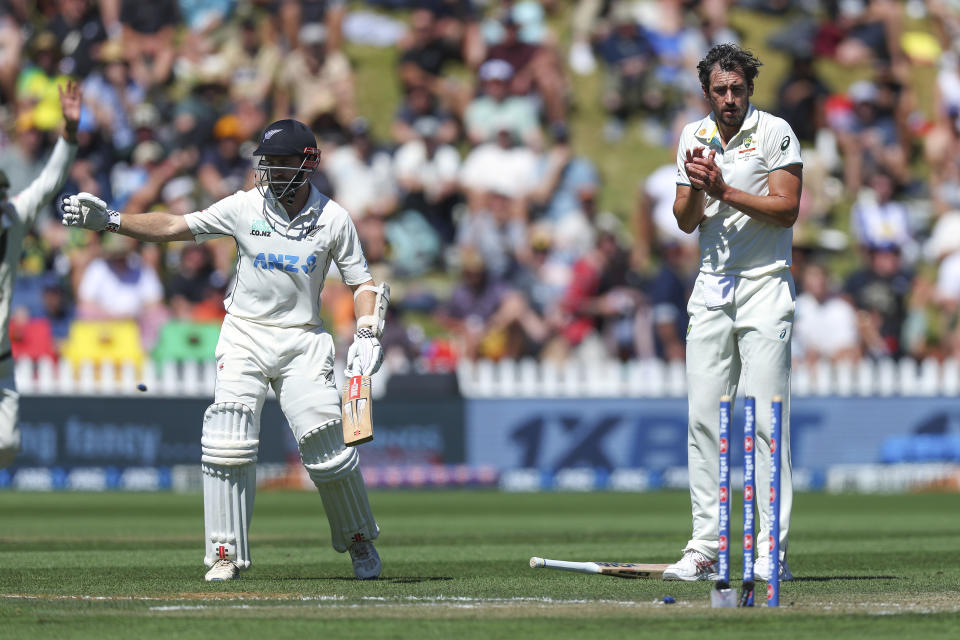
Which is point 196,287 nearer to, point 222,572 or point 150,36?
point 150,36

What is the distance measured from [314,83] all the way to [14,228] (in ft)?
42.4

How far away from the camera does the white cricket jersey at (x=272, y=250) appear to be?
29.5 ft

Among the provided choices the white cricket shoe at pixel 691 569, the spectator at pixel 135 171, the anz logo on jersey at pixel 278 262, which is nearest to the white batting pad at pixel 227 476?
the anz logo on jersey at pixel 278 262

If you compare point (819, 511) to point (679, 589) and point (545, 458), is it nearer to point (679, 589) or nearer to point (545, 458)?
point (545, 458)

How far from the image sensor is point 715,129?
8.69 metres

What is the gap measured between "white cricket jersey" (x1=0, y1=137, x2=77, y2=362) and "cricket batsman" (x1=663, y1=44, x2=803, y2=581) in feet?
13.5

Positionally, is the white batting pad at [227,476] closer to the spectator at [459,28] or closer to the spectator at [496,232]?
the spectator at [496,232]

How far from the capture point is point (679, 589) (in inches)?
320

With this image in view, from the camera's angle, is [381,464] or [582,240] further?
[582,240]

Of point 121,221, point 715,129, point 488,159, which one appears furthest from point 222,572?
point 488,159

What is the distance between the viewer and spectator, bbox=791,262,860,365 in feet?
67.8

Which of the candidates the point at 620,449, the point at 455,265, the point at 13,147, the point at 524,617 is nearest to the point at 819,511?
the point at 620,449

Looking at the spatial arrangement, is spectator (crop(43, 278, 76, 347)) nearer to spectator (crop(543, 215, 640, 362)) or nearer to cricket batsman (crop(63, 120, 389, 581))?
spectator (crop(543, 215, 640, 362))

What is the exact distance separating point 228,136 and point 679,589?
1492 cm
